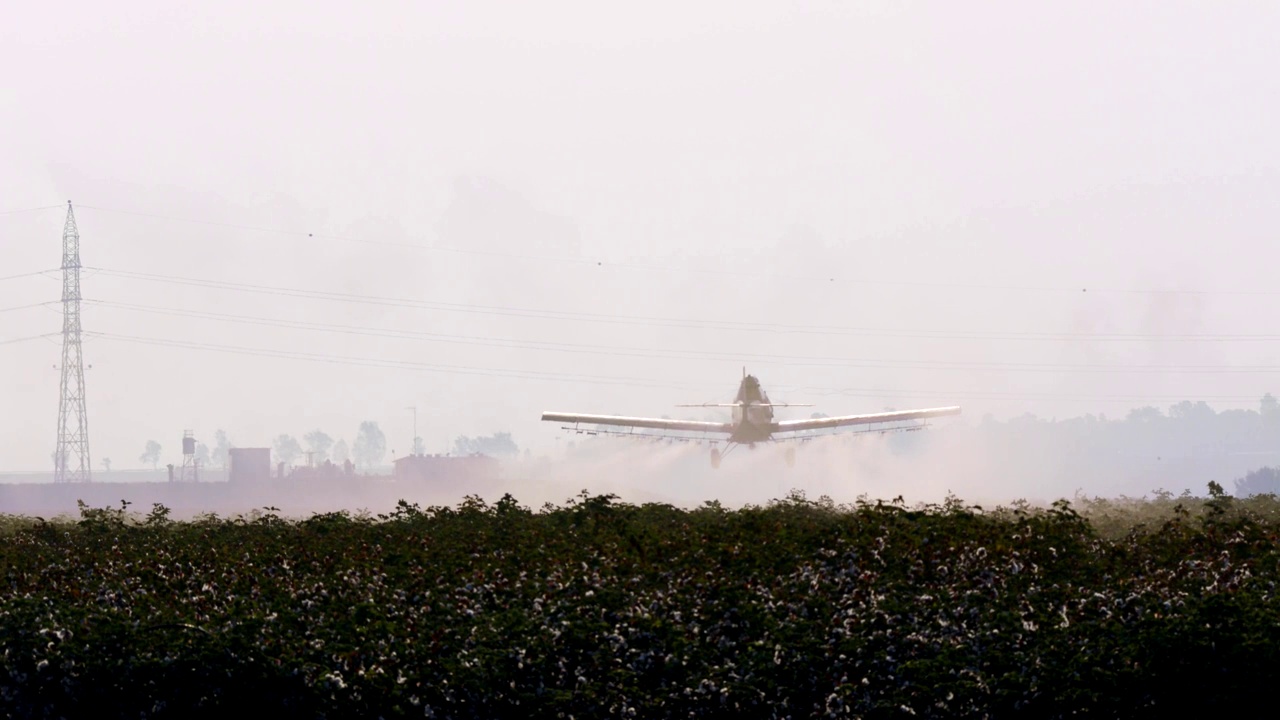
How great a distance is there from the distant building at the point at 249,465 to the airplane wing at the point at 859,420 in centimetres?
12705

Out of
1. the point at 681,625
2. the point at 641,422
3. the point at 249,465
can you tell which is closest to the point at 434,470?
the point at 249,465

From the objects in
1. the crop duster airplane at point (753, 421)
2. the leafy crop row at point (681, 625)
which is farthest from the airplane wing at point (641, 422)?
the leafy crop row at point (681, 625)

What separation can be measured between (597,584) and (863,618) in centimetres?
342

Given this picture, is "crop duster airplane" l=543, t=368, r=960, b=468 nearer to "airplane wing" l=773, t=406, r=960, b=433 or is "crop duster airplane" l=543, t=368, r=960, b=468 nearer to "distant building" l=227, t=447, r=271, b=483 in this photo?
"airplane wing" l=773, t=406, r=960, b=433

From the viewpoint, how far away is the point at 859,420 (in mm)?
80000

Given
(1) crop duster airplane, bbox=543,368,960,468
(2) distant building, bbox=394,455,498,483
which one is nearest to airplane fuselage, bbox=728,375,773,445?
(1) crop duster airplane, bbox=543,368,960,468

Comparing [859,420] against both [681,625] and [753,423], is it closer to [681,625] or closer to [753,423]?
[753,423]

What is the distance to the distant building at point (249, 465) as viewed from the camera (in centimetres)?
18838

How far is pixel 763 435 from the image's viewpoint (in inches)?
3012

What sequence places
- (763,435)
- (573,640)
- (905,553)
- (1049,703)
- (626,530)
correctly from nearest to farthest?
1. (1049,703)
2. (573,640)
3. (905,553)
4. (626,530)
5. (763,435)

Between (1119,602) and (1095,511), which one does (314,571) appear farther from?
(1095,511)

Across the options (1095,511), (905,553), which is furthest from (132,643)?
(1095,511)

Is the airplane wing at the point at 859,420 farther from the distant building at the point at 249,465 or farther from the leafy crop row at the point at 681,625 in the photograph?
the distant building at the point at 249,465

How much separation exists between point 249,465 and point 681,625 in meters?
186
